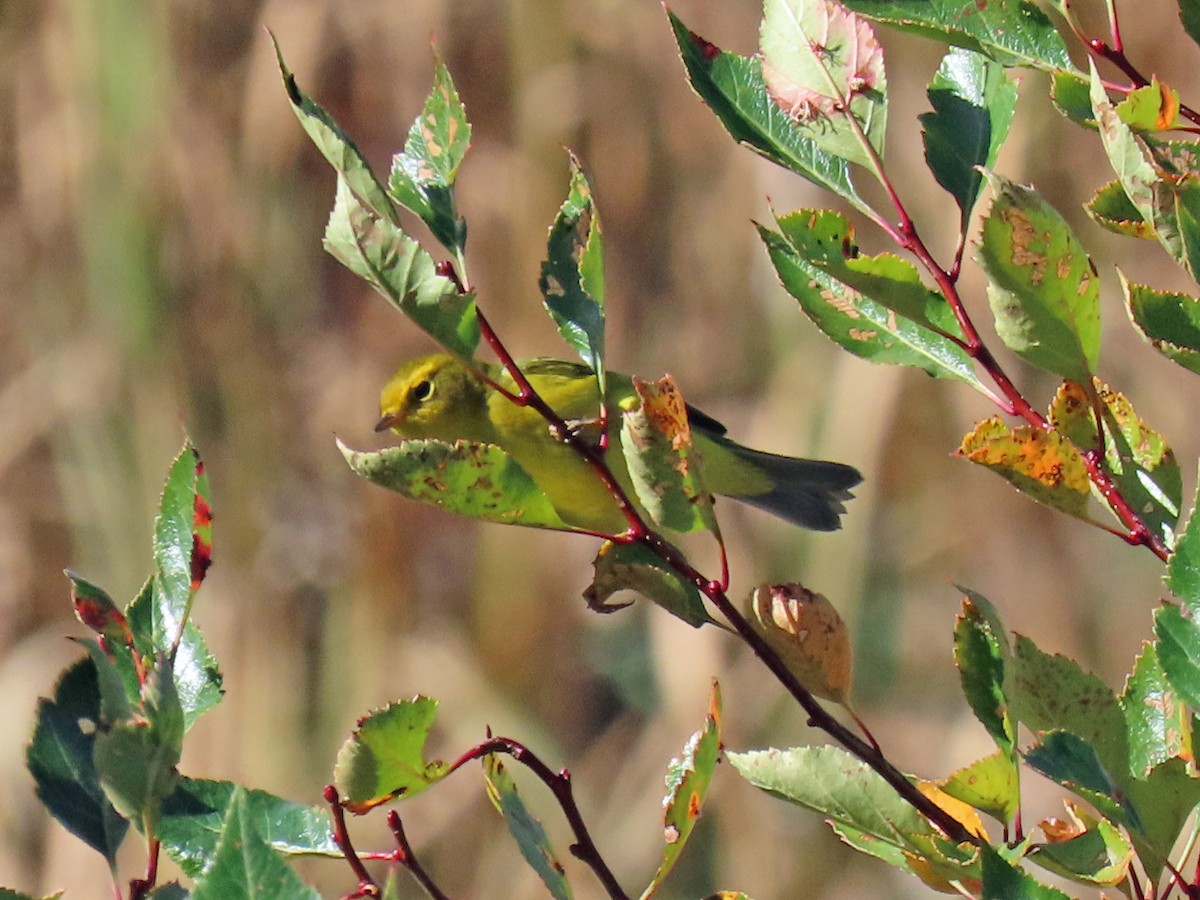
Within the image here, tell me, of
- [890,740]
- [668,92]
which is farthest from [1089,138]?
[890,740]

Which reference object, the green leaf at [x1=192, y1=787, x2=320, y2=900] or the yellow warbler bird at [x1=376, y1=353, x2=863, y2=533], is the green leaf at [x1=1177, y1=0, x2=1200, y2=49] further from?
the yellow warbler bird at [x1=376, y1=353, x2=863, y2=533]

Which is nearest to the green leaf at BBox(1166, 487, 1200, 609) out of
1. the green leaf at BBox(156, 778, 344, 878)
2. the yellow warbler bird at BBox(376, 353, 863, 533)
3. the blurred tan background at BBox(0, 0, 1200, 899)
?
the green leaf at BBox(156, 778, 344, 878)

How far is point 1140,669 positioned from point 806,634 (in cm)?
19

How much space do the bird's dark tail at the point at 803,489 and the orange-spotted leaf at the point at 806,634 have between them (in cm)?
133

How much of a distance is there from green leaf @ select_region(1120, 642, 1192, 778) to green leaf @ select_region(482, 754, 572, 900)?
32 cm

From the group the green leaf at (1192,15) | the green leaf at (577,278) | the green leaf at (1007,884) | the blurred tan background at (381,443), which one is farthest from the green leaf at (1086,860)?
the blurred tan background at (381,443)

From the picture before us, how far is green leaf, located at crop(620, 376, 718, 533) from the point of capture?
78 cm

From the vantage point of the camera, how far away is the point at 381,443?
3.57 m

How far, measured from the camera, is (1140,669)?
0.83m

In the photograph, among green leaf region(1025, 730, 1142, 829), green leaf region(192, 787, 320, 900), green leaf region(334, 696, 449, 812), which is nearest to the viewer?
green leaf region(192, 787, 320, 900)

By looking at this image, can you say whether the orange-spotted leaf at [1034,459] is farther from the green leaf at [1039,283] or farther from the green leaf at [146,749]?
the green leaf at [146,749]

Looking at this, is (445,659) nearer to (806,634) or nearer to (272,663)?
Answer: (272,663)

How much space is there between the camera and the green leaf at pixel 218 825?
79 cm

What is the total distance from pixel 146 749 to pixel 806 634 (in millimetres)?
361
